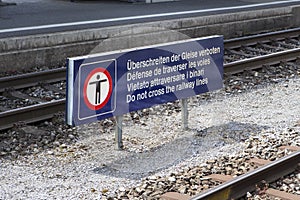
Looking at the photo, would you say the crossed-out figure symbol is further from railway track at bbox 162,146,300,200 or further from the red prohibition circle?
railway track at bbox 162,146,300,200

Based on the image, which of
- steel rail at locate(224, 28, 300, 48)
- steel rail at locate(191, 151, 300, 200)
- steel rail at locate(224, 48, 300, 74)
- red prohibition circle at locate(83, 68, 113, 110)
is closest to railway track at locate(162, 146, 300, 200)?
steel rail at locate(191, 151, 300, 200)

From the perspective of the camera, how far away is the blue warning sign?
277 inches

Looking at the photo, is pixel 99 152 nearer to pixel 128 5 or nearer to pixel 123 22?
pixel 123 22

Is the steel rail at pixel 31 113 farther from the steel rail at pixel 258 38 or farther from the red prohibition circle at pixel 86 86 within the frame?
the steel rail at pixel 258 38

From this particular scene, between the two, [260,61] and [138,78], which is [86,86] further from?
[260,61]

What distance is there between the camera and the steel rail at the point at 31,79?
997 cm

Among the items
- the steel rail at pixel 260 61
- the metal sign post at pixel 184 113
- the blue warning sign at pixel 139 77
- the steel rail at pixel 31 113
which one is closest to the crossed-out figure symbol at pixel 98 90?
the blue warning sign at pixel 139 77

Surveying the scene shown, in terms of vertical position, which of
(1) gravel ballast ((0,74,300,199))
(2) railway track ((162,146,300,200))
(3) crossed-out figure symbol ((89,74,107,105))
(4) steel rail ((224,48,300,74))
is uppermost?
(3) crossed-out figure symbol ((89,74,107,105))

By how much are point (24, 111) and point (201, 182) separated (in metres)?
2.82

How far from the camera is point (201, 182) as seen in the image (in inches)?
252

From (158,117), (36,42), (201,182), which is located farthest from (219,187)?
(36,42)

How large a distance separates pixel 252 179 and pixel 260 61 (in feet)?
19.7

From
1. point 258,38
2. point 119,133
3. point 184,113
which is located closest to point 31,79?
point 184,113

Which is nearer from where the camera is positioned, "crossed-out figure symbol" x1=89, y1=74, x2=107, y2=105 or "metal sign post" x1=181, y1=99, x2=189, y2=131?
"crossed-out figure symbol" x1=89, y1=74, x2=107, y2=105
